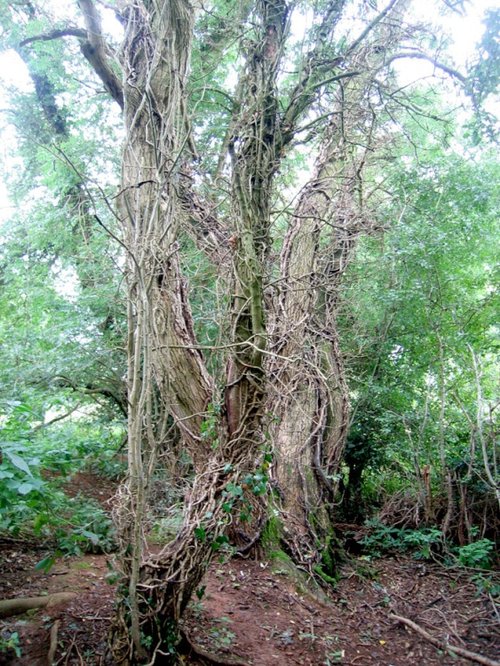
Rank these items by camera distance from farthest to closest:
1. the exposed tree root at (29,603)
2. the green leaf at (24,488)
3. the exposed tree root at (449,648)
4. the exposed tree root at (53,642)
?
the exposed tree root at (449,648)
the exposed tree root at (29,603)
the exposed tree root at (53,642)
the green leaf at (24,488)

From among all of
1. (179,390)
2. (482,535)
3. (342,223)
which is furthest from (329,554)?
(342,223)

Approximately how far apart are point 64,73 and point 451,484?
27.2 ft

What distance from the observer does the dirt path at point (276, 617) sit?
2654mm

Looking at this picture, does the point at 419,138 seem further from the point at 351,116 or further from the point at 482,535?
the point at 482,535

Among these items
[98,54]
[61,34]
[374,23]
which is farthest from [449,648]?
[61,34]

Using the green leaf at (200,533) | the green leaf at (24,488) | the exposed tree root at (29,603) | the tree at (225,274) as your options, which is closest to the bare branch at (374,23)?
the tree at (225,274)

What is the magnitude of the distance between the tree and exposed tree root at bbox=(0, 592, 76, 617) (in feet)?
2.23

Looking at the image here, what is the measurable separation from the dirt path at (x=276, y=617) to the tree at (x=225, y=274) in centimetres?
47

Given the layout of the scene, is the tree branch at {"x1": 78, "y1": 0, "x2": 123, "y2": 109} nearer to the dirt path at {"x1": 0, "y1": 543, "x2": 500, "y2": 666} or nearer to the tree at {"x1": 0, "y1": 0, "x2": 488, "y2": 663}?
the tree at {"x1": 0, "y1": 0, "x2": 488, "y2": 663}

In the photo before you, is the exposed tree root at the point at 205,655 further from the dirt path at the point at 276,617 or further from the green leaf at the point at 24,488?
the green leaf at the point at 24,488

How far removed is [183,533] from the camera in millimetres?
2484

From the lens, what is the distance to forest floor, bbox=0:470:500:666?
265 cm

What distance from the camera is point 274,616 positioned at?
361 cm

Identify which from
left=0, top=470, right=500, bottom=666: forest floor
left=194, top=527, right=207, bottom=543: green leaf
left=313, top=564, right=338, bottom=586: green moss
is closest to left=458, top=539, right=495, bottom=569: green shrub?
left=0, top=470, right=500, bottom=666: forest floor
